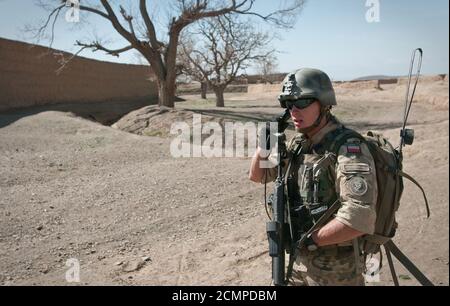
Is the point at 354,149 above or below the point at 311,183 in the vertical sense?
above

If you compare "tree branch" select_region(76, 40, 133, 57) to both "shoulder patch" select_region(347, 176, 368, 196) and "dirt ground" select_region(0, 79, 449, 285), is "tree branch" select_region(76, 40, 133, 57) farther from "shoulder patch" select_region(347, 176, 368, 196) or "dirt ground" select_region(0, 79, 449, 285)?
"shoulder patch" select_region(347, 176, 368, 196)

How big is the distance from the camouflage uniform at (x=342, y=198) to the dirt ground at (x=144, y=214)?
4.69 feet

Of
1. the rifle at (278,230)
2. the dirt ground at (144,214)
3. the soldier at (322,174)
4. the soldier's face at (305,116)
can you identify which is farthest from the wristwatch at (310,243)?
the dirt ground at (144,214)

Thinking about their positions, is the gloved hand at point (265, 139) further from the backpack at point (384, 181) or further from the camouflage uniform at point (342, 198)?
the backpack at point (384, 181)

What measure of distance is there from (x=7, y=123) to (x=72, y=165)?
390 centimetres

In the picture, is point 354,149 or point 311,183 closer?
point 354,149

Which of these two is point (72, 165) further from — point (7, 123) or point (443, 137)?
point (443, 137)

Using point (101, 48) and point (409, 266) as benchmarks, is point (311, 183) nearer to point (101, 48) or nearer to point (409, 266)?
point (409, 266)

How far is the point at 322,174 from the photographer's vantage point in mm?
2037

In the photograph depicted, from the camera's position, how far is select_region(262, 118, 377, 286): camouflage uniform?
1851 millimetres

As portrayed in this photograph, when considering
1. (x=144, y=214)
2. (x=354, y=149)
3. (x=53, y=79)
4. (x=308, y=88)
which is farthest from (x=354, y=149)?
(x=53, y=79)

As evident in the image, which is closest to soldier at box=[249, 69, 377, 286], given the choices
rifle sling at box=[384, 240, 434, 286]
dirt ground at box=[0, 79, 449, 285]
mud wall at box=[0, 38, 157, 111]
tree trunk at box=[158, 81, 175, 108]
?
rifle sling at box=[384, 240, 434, 286]

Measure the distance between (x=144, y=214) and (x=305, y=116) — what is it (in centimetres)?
348
